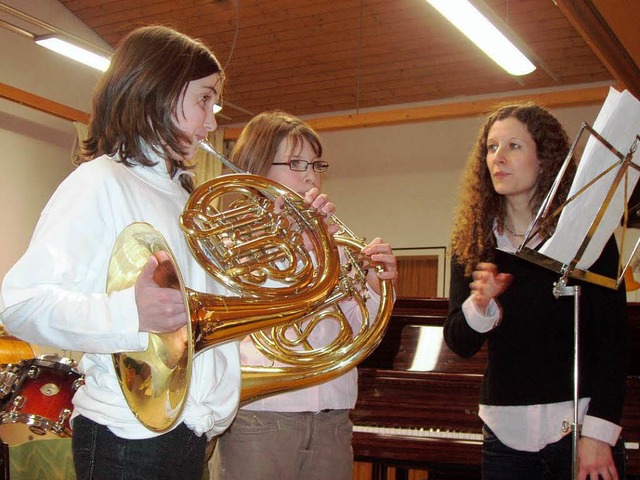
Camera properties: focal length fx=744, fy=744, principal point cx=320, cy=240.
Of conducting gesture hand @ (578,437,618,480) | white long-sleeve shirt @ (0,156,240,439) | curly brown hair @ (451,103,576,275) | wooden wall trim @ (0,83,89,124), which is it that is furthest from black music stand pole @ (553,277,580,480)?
wooden wall trim @ (0,83,89,124)

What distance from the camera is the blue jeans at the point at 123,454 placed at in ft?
4.11

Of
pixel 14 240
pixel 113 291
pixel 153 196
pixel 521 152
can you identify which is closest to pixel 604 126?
pixel 521 152

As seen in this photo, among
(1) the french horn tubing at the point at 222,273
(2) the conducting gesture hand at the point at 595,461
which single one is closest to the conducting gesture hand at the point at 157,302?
(1) the french horn tubing at the point at 222,273

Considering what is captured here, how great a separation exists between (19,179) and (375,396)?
5.46m

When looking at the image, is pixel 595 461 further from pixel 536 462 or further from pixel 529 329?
pixel 529 329

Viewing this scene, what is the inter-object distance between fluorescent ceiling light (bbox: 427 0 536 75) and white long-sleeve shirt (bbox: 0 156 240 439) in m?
3.22

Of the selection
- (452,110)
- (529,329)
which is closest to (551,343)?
(529,329)

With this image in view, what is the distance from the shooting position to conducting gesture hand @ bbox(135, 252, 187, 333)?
1.22m

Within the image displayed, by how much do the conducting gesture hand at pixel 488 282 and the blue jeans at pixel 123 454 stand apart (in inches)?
34.0

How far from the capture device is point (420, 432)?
10.5 feet

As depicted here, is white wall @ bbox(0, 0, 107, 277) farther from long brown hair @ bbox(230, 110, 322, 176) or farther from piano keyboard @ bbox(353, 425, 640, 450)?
long brown hair @ bbox(230, 110, 322, 176)

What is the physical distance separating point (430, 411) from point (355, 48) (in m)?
4.69

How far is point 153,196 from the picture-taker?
4.79 feet

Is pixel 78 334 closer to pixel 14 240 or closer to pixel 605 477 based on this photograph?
pixel 605 477
